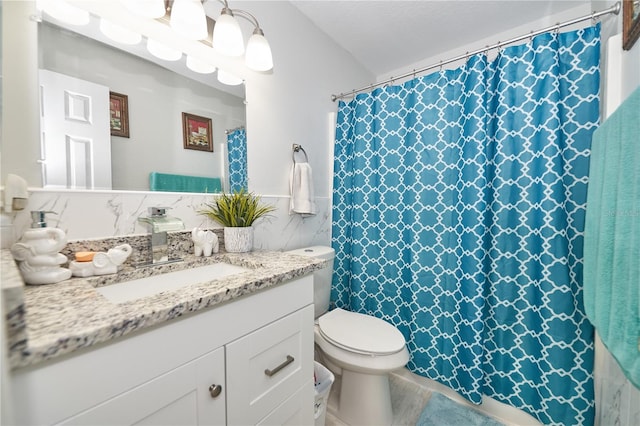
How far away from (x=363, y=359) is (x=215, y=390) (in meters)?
0.76

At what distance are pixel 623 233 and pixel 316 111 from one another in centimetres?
160

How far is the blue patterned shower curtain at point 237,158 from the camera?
4.19ft

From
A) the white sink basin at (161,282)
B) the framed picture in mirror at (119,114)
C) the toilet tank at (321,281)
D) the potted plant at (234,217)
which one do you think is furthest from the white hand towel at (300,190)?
the framed picture in mirror at (119,114)

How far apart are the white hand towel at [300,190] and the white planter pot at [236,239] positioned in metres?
0.44

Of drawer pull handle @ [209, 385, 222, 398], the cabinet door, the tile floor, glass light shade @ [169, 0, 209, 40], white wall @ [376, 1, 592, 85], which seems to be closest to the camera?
the cabinet door

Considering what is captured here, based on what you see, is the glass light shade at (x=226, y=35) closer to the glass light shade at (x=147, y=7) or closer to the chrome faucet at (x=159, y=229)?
the glass light shade at (x=147, y=7)

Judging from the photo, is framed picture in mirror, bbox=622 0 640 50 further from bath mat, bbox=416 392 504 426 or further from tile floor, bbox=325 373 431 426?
tile floor, bbox=325 373 431 426

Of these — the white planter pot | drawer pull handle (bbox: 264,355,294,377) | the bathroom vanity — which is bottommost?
drawer pull handle (bbox: 264,355,294,377)

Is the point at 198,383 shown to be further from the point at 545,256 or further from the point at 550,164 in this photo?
the point at 550,164

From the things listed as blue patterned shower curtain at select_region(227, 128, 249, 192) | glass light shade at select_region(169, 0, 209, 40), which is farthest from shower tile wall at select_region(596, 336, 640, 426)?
glass light shade at select_region(169, 0, 209, 40)

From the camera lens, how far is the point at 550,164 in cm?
116

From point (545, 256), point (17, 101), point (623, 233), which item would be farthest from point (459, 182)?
point (17, 101)

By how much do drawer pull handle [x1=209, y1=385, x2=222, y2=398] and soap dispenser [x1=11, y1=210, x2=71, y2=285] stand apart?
518 mm

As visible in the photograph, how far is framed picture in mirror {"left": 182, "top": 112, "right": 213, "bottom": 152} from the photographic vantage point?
1.12 metres
